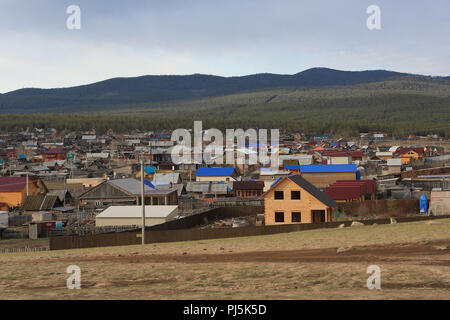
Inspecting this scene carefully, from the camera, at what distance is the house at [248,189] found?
68562mm

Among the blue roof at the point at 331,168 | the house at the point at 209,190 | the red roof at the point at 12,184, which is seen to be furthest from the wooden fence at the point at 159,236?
the blue roof at the point at 331,168

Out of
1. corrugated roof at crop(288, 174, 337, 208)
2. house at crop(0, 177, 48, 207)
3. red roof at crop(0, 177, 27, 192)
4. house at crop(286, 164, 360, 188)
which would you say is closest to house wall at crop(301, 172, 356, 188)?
house at crop(286, 164, 360, 188)

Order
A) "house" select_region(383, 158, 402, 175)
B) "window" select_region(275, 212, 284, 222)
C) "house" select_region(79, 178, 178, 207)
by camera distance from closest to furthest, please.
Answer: "window" select_region(275, 212, 284, 222) → "house" select_region(79, 178, 178, 207) → "house" select_region(383, 158, 402, 175)

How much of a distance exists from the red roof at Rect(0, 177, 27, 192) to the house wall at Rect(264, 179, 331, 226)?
32241 mm

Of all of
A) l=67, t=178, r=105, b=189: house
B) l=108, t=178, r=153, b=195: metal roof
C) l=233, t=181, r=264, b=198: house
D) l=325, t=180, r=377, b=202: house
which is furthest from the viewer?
l=67, t=178, r=105, b=189: house

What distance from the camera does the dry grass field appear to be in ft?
50.3

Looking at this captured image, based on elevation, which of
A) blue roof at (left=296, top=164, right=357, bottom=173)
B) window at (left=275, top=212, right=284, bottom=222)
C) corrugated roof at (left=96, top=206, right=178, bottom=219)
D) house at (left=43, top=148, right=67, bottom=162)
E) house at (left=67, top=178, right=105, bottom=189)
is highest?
house at (left=43, top=148, right=67, bottom=162)

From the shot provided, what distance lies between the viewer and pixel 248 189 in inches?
2719

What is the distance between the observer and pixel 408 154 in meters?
114

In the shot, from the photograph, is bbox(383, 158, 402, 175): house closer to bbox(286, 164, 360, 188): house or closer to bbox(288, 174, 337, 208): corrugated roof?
bbox(286, 164, 360, 188): house

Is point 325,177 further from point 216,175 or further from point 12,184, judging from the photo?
point 12,184
